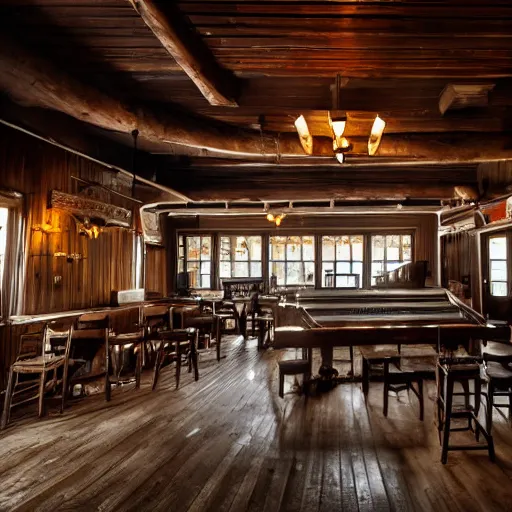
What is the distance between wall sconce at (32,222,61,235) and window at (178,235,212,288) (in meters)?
6.06

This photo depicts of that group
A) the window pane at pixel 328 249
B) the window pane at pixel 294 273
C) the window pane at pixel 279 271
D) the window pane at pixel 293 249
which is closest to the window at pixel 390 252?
the window pane at pixel 328 249

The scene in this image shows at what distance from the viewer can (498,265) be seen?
802cm

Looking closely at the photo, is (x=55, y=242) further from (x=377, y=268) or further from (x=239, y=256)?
(x=377, y=268)

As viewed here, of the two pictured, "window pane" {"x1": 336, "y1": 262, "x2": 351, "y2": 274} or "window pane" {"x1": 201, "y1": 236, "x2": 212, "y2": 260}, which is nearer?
"window pane" {"x1": 336, "y1": 262, "x2": 351, "y2": 274}

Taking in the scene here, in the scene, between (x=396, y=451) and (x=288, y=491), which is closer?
(x=288, y=491)

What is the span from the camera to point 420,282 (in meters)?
6.11

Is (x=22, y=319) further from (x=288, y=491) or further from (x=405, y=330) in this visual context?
(x=405, y=330)

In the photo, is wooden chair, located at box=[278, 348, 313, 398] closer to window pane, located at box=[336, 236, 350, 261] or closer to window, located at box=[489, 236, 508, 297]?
window, located at box=[489, 236, 508, 297]

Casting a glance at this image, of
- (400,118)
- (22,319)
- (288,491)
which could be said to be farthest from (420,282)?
(22,319)

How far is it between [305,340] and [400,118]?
2983mm

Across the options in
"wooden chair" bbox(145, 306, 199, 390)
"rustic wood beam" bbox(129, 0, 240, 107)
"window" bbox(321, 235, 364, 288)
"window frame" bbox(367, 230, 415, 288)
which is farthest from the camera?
"window" bbox(321, 235, 364, 288)

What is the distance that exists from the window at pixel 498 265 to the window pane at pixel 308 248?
4.50 metres

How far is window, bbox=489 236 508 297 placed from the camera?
7.88 m

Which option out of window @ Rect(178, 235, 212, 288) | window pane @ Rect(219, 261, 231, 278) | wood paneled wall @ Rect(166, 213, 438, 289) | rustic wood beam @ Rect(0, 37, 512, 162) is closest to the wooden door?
wood paneled wall @ Rect(166, 213, 438, 289)
